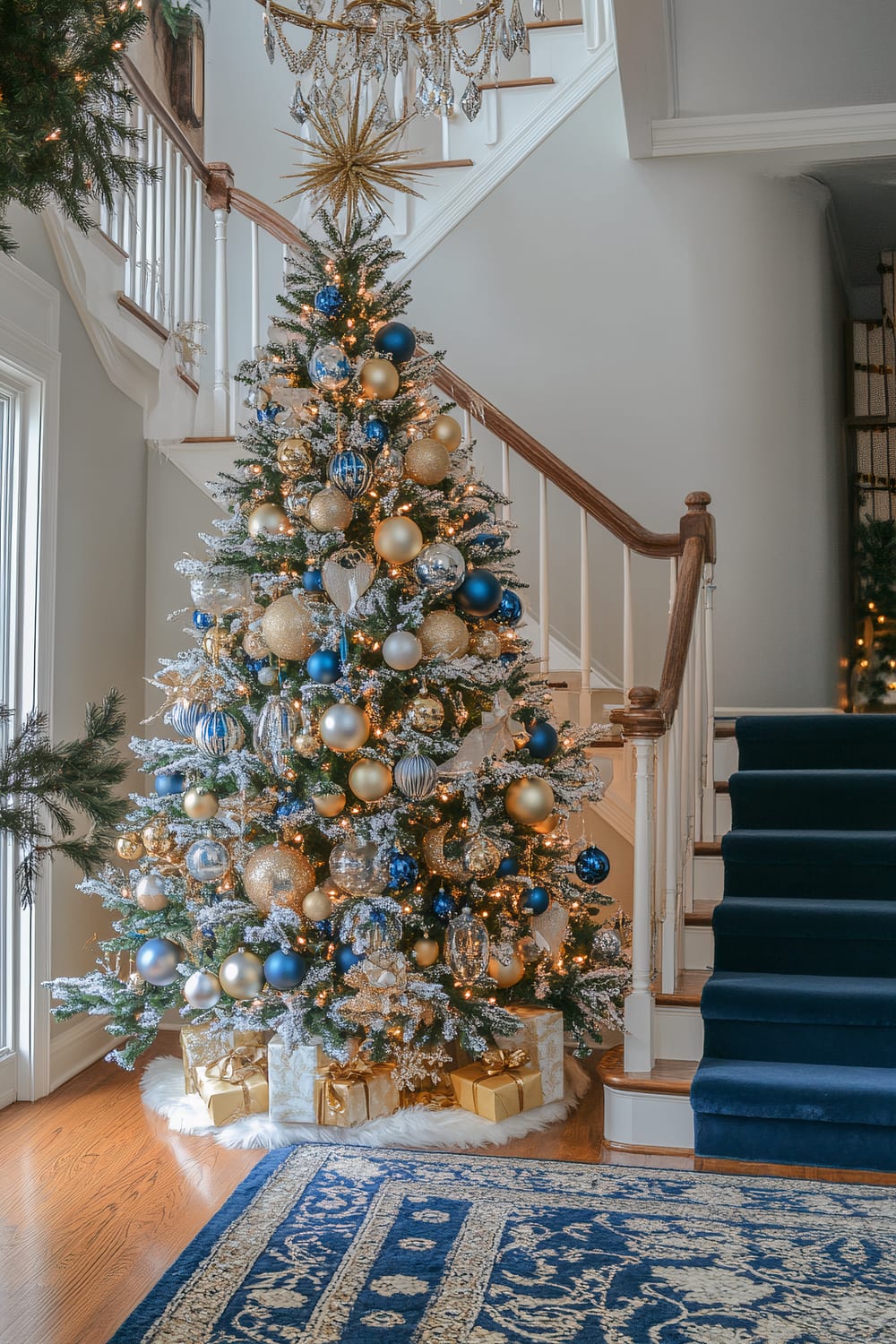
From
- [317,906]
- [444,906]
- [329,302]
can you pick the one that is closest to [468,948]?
[444,906]

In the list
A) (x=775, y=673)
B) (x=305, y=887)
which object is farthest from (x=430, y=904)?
(x=775, y=673)

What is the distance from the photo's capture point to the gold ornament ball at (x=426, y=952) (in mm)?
2990

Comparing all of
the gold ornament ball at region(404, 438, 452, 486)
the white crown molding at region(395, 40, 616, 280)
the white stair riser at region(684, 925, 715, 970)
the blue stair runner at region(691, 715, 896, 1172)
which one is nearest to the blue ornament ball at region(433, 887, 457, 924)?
the blue stair runner at region(691, 715, 896, 1172)

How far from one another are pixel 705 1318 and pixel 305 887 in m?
1.36

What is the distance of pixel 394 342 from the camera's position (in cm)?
314

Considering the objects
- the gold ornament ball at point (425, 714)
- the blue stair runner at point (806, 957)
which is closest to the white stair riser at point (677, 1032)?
the blue stair runner at point (806, 957)

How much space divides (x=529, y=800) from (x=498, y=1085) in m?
0.77

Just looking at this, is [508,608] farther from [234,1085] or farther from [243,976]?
[234,1085]

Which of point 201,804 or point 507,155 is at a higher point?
point 507,155

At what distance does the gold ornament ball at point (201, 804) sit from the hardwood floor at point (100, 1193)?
0.85 m

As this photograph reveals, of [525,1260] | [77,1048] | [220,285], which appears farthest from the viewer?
[220,285]

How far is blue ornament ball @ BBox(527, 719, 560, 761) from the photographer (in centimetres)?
323

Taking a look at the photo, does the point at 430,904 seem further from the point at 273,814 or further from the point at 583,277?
the point at 583,277

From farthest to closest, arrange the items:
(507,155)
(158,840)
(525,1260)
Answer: (507,155) → (158,840) → (525,1260)
